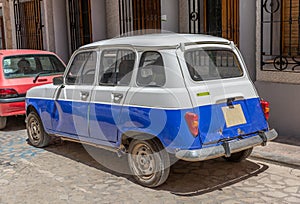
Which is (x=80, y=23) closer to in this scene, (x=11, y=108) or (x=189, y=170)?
(x=11, y=108)

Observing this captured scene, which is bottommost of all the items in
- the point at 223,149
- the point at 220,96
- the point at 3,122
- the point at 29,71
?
the point at 3,122

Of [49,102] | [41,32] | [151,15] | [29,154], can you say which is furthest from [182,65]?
[41,32]

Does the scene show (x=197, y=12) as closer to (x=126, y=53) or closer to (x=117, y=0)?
(x=117, y=0)

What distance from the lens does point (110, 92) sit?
5340mm

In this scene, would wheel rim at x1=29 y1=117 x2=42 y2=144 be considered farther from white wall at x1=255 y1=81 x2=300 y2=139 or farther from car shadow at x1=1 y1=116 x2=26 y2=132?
white wall at x1=255 y1=81 x2=300 y2=139

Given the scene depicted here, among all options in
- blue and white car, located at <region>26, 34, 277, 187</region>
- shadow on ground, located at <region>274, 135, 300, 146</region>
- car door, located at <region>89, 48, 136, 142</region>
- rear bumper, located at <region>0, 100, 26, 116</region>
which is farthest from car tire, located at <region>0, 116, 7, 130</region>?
shadow on ground, located at <region>274, 135, 300, 146</region>

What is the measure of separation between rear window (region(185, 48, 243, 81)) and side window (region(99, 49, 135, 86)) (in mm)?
789

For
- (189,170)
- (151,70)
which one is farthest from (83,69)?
(189,170)

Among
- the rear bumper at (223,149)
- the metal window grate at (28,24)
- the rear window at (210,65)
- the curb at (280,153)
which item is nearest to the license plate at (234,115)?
the rear bumper at (223,149)

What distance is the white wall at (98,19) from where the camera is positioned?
11633 millimetres

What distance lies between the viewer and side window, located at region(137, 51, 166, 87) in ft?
15.9

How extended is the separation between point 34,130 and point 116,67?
2614mm

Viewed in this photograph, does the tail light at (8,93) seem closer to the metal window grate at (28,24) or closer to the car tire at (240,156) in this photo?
the car tire at (240,156)

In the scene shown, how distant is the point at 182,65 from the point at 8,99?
466 centimetres
